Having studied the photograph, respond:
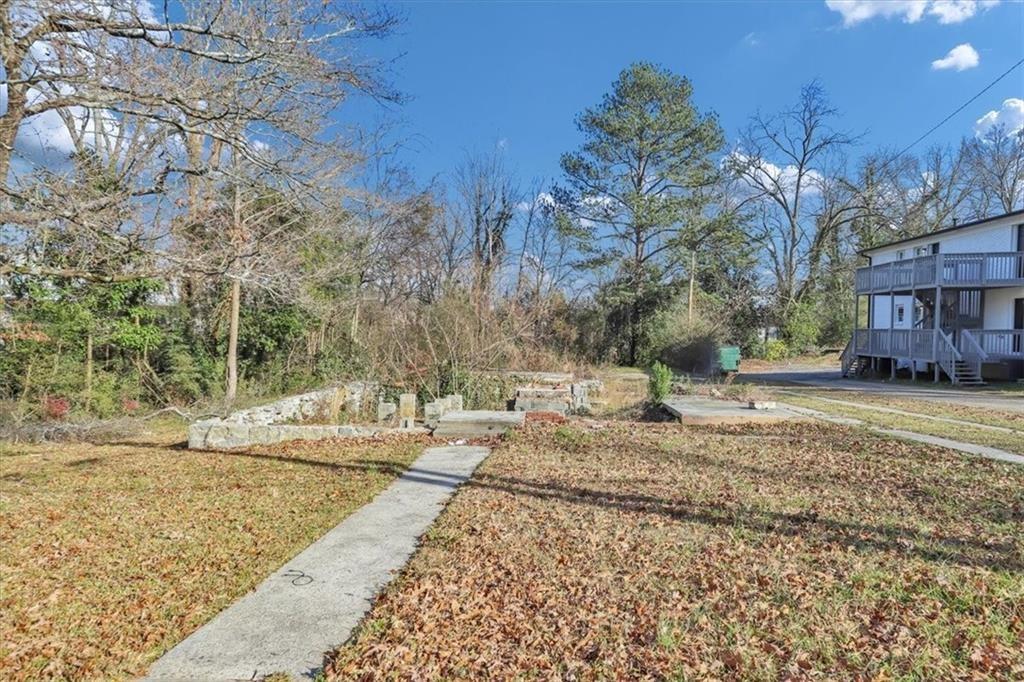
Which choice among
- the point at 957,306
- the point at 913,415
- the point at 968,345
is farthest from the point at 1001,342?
the point at 913,415

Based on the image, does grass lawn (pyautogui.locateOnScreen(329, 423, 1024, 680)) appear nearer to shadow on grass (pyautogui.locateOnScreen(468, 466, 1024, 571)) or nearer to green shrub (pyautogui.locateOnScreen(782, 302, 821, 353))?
shadow on grass (pyautogui.locateOnScreen(468, 466, 1024, 571))

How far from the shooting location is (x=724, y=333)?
2752cm

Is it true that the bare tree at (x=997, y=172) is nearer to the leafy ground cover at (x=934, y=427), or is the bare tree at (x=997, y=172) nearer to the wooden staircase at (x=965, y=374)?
the wooden staircase at (x=965, y=374)

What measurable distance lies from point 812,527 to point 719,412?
5754 millimetres

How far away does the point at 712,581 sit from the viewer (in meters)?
3.22

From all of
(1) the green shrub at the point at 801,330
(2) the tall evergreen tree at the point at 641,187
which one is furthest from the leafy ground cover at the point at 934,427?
(1) the green shrub at the point at 801,330

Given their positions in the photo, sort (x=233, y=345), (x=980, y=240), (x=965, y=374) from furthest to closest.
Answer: (x=980, y=240) < (x=965, y=374) < (x=233, y=345)

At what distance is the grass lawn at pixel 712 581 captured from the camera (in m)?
2.47

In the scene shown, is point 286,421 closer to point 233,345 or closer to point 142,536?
point 233,345

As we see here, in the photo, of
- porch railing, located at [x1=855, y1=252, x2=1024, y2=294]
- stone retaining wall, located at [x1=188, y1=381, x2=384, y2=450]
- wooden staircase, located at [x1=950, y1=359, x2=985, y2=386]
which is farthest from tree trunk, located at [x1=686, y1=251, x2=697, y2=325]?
stone retaining wall, located at [x1=188, y1=381, x2=384, y2=450]

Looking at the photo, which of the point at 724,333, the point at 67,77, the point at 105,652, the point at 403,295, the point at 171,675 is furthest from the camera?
the point at 724,333

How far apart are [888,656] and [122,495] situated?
582cm

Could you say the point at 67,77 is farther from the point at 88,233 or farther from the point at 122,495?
the point at 122,495

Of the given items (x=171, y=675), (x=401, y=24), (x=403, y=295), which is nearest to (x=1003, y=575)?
(x=171, y=675)
